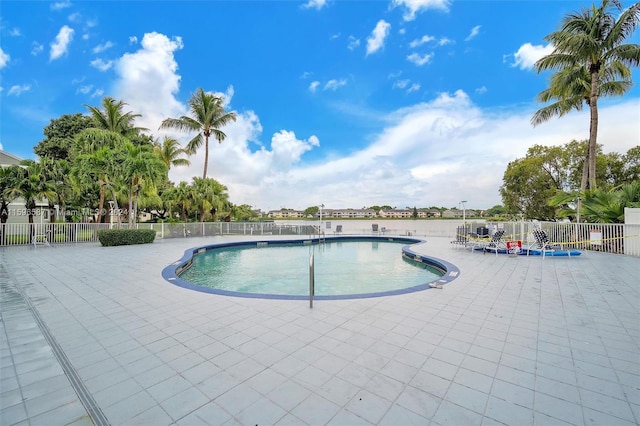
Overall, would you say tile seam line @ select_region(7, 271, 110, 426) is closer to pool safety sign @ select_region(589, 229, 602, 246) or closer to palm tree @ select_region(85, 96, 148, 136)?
pool safety sign @ select_region(589, 229, 602, 246)

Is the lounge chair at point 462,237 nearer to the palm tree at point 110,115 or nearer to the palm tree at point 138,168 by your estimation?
the palm tree at point 138,168

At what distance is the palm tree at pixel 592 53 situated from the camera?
1037 centimetres

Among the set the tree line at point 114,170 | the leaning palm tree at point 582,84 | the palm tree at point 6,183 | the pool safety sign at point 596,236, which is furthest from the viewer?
the leaning palm tree at point 582,84

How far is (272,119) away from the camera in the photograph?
19734 mm

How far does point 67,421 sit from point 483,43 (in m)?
17.2

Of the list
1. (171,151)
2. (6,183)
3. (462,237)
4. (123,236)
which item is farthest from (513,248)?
(171,151)

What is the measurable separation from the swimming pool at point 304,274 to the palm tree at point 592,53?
9473 millimetres

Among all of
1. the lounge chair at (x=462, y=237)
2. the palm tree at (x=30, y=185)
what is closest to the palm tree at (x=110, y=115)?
the palm tree at (x=30, y=185)

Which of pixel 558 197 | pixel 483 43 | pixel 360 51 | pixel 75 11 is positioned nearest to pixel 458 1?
pixel 483 43

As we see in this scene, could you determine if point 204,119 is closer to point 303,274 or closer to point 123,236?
point 123,236

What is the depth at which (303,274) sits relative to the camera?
788cm

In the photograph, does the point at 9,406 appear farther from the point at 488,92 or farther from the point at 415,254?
the point at 488,92

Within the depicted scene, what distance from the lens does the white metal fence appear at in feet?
31.5

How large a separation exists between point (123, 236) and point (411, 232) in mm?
17072
